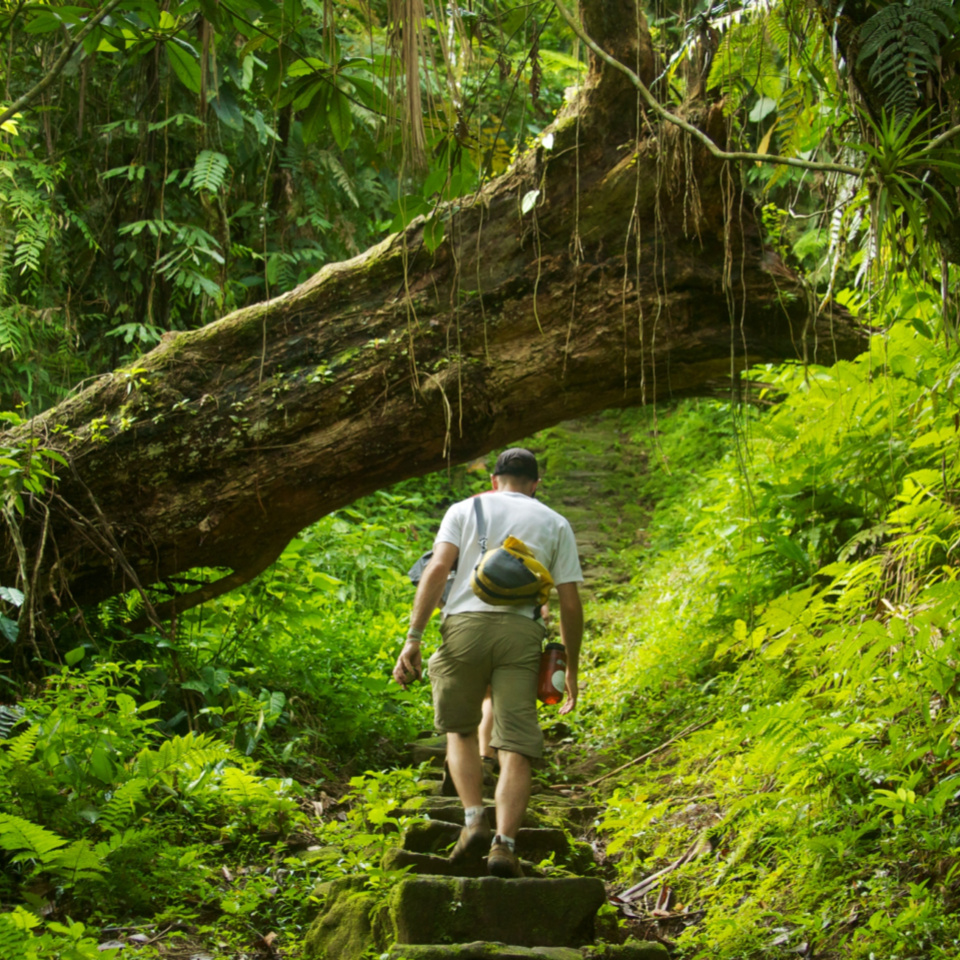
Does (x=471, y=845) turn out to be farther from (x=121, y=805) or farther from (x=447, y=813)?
(x=121, y=805)

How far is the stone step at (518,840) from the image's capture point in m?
3.67

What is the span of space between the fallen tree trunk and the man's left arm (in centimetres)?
89

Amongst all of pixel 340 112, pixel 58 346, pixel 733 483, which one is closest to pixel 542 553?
pixel 340 112

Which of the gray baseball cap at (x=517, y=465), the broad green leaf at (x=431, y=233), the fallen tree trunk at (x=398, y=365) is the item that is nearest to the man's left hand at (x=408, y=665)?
the gray baseball cap at (x=517, y=465)

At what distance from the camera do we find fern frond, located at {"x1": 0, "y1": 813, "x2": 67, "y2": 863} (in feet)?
8.66

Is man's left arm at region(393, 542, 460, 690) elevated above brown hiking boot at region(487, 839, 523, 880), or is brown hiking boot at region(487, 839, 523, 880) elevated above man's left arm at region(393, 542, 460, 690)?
man's left arm at region(393, 542, 460, 690)

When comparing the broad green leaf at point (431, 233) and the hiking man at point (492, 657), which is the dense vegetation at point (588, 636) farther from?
the hiking man at point (492, 657)

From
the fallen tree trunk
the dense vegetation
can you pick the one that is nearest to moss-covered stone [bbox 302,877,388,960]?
the dense vegetation

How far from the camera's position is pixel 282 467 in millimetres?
4609

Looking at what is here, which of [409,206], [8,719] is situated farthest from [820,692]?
[8,719]

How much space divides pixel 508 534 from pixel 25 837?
2.16 metres

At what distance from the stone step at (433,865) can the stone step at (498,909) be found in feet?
0.66

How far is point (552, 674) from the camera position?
3.85m

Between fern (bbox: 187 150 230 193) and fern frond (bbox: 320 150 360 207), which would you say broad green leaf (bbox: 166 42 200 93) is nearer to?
fern (bbox: 187 150 230 193)
